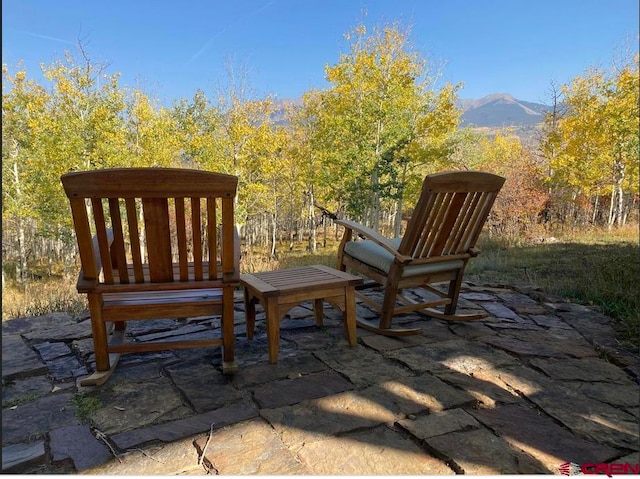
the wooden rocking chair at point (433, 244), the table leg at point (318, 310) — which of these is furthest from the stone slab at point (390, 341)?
the table leg at point (318, 310)

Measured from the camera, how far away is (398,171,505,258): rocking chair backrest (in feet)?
7.70

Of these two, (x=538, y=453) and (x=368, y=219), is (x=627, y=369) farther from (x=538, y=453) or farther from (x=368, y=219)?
(x=368, y=219)

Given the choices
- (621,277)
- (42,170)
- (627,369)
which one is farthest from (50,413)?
(42,170)

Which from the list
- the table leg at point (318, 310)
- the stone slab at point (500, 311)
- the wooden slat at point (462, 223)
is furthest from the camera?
the stone slab at point (500, 311)

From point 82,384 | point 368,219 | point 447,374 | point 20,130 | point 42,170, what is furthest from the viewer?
point 368,219

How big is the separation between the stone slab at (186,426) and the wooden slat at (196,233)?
616mm

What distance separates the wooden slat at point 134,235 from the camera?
1791mm

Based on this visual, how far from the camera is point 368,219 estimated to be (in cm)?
1738

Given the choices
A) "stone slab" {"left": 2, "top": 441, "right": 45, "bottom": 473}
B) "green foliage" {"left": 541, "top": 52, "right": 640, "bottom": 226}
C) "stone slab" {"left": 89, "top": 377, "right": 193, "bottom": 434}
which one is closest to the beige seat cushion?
"stone slab" {"left": 89, "top": 377, "right": 193, "bottom": 434}

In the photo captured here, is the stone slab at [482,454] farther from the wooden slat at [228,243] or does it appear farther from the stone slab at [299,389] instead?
the wooden slat at [228,243]

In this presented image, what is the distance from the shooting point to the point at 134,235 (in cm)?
187

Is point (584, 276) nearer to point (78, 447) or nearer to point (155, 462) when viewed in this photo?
point (155, 462)

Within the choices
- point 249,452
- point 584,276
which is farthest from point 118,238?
point 584,276

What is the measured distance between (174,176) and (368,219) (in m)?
15.8
